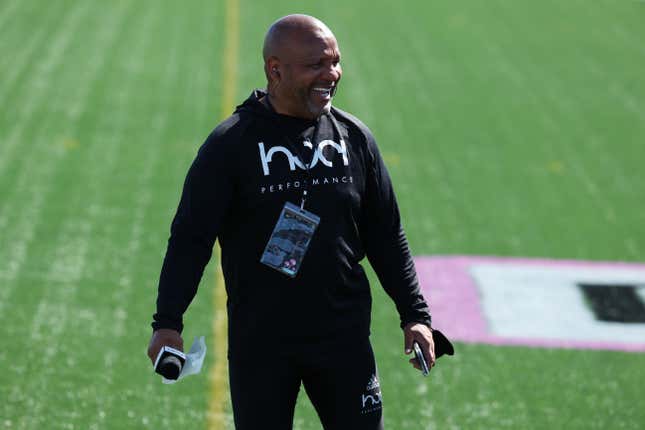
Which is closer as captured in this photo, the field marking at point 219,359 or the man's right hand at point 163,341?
the man's right hand at point 163,341

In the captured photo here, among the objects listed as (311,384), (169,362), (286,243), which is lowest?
(311,384)

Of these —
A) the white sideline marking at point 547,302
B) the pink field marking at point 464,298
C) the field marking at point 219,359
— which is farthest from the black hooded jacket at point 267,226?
the white sideline marking at point 547,302

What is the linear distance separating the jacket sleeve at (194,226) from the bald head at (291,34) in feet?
1.06

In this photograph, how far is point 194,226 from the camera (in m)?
3.22

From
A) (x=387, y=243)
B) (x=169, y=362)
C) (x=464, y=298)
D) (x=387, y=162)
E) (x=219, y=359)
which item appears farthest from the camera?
(x=387, y=162)

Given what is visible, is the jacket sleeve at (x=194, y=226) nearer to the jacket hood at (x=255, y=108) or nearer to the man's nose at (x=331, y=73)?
the jacket hood at (x=255, y=108)

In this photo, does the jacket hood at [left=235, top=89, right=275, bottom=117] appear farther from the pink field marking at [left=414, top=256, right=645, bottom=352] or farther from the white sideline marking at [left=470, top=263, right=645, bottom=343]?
the white sideline marking at [left=470, top=263, right=645, bottom=343]

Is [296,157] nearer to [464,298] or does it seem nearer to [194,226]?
[194,226]

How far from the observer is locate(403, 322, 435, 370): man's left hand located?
136 inches

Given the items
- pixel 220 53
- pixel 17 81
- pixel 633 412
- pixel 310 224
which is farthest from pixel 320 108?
pixel 220 53

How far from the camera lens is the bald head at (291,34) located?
3.23 m

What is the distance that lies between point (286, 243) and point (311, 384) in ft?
1.55

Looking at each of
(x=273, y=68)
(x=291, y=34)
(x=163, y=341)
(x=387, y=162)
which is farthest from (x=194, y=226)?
(x=387, y=162)

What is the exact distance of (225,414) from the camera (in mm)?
5129
